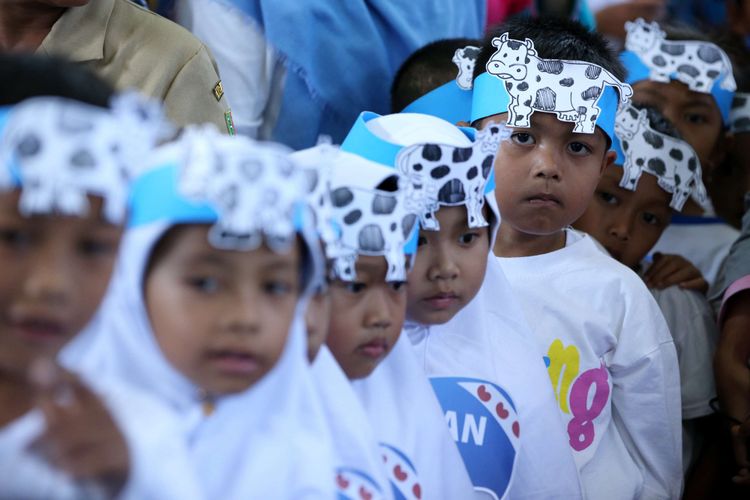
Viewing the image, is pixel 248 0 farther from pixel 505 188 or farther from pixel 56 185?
pixel 56 185

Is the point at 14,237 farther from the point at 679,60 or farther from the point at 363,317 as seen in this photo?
the point at 679,60

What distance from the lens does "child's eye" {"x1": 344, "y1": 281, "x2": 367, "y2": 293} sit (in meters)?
1.96

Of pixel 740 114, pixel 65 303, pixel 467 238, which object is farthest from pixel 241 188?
pixel 740 114

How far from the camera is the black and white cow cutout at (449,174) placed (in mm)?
2105

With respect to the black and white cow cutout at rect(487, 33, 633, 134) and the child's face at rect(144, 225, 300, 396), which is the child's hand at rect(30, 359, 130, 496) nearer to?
the child's face at rect(144, 225, 300, 396)

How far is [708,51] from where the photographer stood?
3898 mm

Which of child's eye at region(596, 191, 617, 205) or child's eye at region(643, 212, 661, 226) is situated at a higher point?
child's eye at region(596, 191, 617, 205)

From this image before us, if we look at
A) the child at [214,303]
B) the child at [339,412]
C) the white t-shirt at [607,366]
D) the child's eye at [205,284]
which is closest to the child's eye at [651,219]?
the white t-shirt at [607,366]

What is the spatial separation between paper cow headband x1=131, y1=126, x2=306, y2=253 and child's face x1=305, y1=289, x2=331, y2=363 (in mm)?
218

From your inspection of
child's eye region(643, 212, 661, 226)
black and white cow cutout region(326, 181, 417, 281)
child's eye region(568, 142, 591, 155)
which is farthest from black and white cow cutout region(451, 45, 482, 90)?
black and white cow cutout region(326, 181, 417, 281)

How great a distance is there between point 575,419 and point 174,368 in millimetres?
1468

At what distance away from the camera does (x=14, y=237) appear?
57.0 inches

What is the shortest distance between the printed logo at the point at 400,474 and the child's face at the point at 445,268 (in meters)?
0.32

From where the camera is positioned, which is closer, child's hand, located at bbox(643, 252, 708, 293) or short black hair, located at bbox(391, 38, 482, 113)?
short black hair, located at bbox(391, 38, 482, 113)
